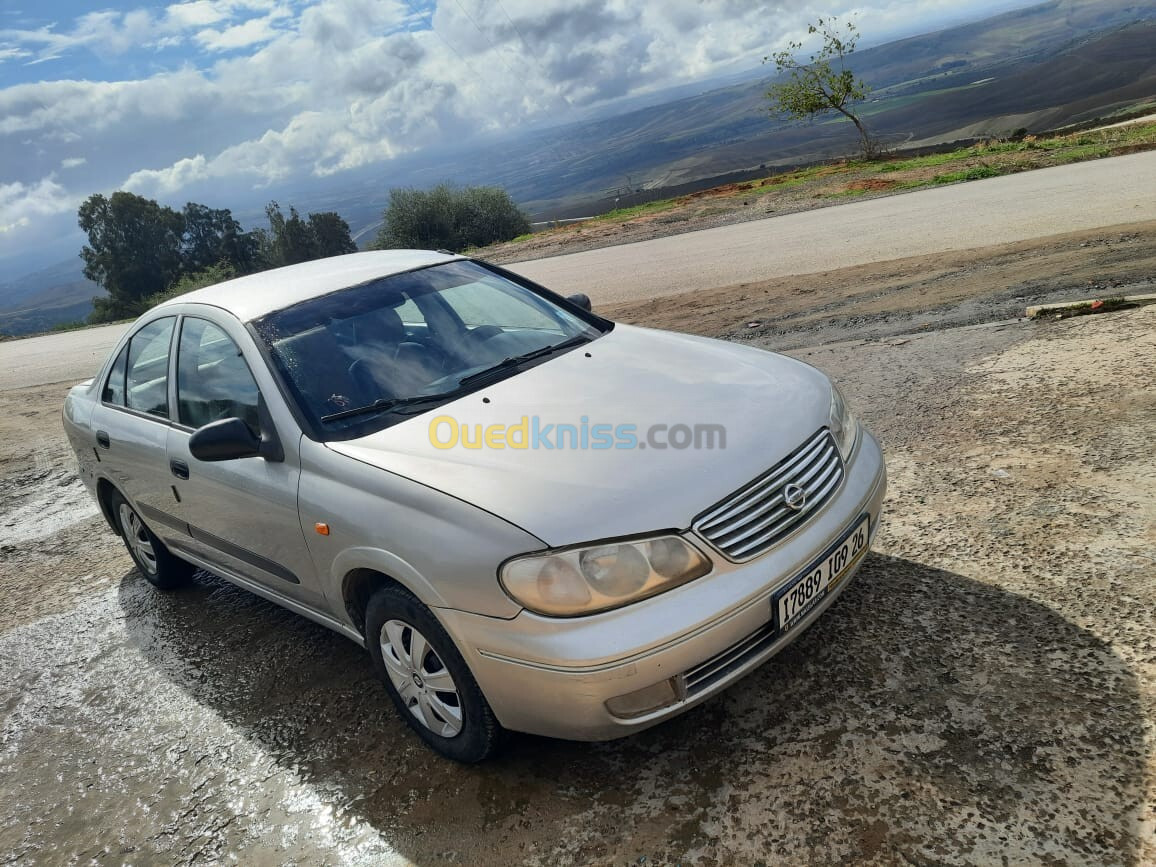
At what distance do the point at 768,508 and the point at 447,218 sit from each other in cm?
5476

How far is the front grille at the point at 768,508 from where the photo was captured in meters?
2.46

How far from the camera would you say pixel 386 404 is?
3.15 meters

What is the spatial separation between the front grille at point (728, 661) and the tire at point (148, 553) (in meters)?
3.32

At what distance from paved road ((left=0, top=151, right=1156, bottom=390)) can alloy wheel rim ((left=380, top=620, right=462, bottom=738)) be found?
9.66 m

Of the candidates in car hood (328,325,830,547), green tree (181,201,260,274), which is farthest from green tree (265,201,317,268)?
car hood (328,325,830,547)

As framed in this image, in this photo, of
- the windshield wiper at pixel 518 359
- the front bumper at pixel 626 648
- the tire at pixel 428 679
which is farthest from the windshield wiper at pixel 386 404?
the front bumper at pixel 626 648

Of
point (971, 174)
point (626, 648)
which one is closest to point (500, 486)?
point (626, 648)

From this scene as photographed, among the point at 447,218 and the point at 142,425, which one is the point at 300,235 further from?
the point at 142,425

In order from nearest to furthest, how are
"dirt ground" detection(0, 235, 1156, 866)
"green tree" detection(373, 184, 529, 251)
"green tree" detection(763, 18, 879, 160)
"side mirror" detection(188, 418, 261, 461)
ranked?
"dirt ground" detection(0, 235, 1156, 866) < "side mirror" detection(188, 418, 261, 461) < "green tree" detection(763, 18, 879, 160) < "green tree" detection(373, 184, 529, 251)

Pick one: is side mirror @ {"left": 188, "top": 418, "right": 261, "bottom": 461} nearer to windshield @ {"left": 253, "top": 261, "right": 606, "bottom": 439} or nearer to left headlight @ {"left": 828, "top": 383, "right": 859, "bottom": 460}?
windshield @ {"left": 253, "top": 261, "right": 606, "bottom": 439}

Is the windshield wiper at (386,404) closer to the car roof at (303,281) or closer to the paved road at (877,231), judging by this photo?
the car roof at (303,281)

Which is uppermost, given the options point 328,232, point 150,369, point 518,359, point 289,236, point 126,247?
point 126,247

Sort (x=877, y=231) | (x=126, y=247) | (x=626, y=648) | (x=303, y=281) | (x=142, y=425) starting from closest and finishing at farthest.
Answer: (x=626, y=648) → (x=303, y=281) → (x=142, y=425) → (x=877, y=231) → (x=126, y=247)

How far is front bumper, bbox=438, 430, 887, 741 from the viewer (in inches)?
90.5
